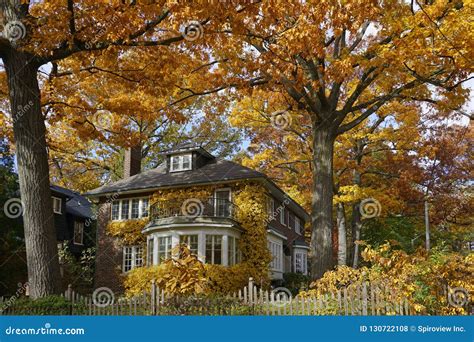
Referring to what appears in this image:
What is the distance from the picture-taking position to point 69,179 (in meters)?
40.6

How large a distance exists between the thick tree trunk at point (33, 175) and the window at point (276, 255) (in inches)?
578

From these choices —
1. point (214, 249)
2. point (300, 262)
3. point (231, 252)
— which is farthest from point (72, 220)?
point (300, 262)

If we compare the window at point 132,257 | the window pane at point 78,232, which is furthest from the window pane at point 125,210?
the window pane at point 78,232

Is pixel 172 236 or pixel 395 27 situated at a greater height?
pixel 395 27

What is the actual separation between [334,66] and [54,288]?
10.2m

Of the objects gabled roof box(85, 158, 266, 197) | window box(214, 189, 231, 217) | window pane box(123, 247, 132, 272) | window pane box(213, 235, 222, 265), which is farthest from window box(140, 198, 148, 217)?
window pane box(213, 235, 222, 265)

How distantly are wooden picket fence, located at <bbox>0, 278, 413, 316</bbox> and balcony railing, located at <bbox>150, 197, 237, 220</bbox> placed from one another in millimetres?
11429

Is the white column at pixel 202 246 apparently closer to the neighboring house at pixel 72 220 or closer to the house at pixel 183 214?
the house at pixel 183 214

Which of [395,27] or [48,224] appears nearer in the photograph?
[48,224]

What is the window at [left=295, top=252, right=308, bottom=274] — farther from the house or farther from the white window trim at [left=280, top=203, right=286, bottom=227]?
the white window trim at [left=280, top=203, right=286, bottom=227]

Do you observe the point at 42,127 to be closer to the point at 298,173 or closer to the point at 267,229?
the point at 267,229

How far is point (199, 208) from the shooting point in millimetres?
24453

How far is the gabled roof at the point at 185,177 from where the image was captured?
24453 millimetres

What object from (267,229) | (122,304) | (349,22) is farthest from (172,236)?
(349,22)
